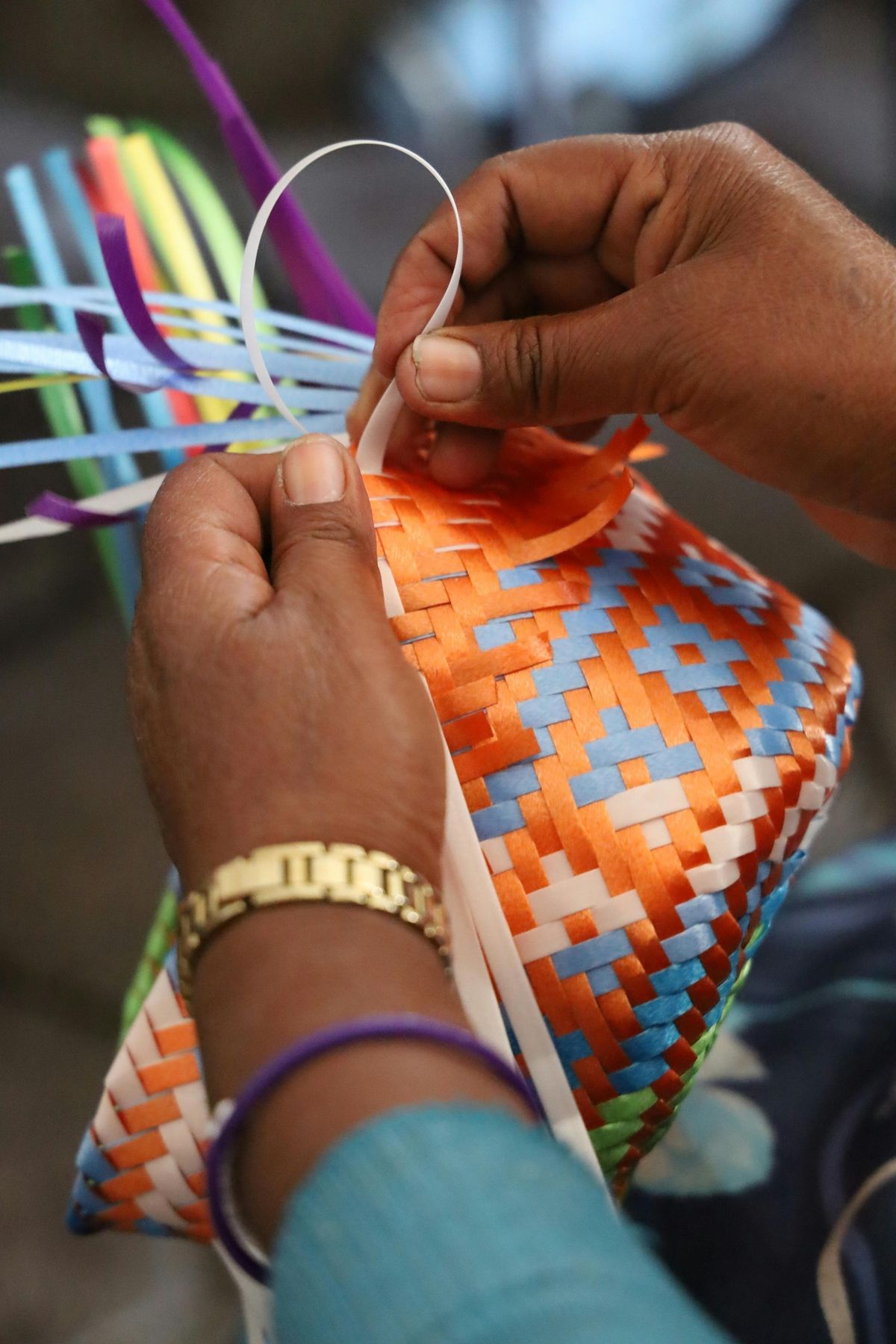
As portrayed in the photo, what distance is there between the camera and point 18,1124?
0.81 meters

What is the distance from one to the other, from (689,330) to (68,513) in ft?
1.18

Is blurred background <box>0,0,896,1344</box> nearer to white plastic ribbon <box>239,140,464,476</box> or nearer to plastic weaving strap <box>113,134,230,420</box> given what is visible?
plastic weaving strap <box>113,134,230,420</box>

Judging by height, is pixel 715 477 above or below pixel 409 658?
below

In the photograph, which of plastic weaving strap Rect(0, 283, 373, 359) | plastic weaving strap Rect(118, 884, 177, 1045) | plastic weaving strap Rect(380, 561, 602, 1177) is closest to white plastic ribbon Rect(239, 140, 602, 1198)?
plastic weaving strap Rect(380, 561, 602, 1177)

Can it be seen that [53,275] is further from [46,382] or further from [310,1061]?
[310,1061]

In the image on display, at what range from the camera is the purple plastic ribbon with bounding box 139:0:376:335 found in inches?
25.5

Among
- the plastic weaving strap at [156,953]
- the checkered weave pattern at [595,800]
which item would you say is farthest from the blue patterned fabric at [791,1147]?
the plastic weaving strap at [156,953]

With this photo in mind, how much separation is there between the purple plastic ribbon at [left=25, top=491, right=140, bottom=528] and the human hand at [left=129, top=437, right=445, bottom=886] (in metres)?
0.15

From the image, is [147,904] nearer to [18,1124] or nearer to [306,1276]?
[18,1124]

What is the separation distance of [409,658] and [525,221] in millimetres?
336

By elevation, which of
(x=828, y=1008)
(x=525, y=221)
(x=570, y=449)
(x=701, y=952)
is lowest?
(x=828, y=1008)

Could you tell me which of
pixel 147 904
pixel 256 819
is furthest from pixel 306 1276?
pixel 147 904

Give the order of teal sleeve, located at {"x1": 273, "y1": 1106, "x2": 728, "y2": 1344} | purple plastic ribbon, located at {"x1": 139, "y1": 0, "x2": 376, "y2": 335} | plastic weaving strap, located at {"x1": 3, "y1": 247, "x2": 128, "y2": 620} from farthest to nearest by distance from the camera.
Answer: plastic weaving strap, located at {"x1": 3, "y1": 247, "x2": 128, "y2": 620} → purple plastic ribbon, located at {"x1": 139, "y1": 0, "x2": 376, "y2": 335} → teal sleeve, located at {"x1": 273, "y1": 1106, "x2": 728, "y2": 1344}

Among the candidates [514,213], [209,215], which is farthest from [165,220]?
[514,213]
